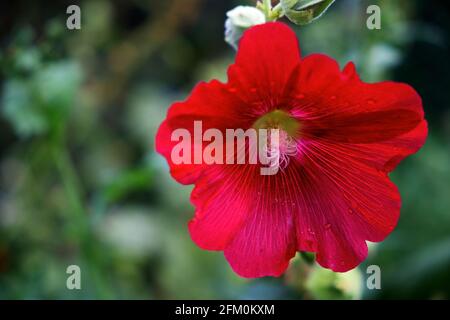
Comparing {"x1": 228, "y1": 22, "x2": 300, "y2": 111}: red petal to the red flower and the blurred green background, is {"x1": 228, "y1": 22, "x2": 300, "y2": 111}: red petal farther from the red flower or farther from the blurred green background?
the blurred green background

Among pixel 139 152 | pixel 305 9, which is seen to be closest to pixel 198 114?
pixel 305 9

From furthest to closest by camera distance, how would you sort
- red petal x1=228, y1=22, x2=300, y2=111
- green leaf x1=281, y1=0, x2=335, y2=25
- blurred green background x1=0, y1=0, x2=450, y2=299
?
blurred green background x1=0, y1=0, x2=450, y2=299 < green leaf x1=281, y1=0, x2=335, y2=25 < red petal x1=228, y1=22, x2=300, y2=111

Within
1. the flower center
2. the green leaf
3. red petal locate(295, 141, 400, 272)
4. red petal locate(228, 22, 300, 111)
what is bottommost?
red petal locate(295, 141, 400, 272)

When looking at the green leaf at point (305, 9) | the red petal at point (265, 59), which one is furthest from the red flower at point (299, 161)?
the green leaf at point (305, 9)

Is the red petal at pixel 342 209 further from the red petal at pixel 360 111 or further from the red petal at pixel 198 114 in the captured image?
the red petal at pixel 198 114

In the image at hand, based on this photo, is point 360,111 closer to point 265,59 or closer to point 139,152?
point 265,59

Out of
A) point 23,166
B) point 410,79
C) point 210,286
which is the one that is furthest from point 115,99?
point 410,79

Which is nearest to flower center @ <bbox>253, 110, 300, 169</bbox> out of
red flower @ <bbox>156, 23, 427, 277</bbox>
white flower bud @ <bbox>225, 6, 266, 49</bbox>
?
red flower @ <bbox>156, 23, 427, 277</bbox>
